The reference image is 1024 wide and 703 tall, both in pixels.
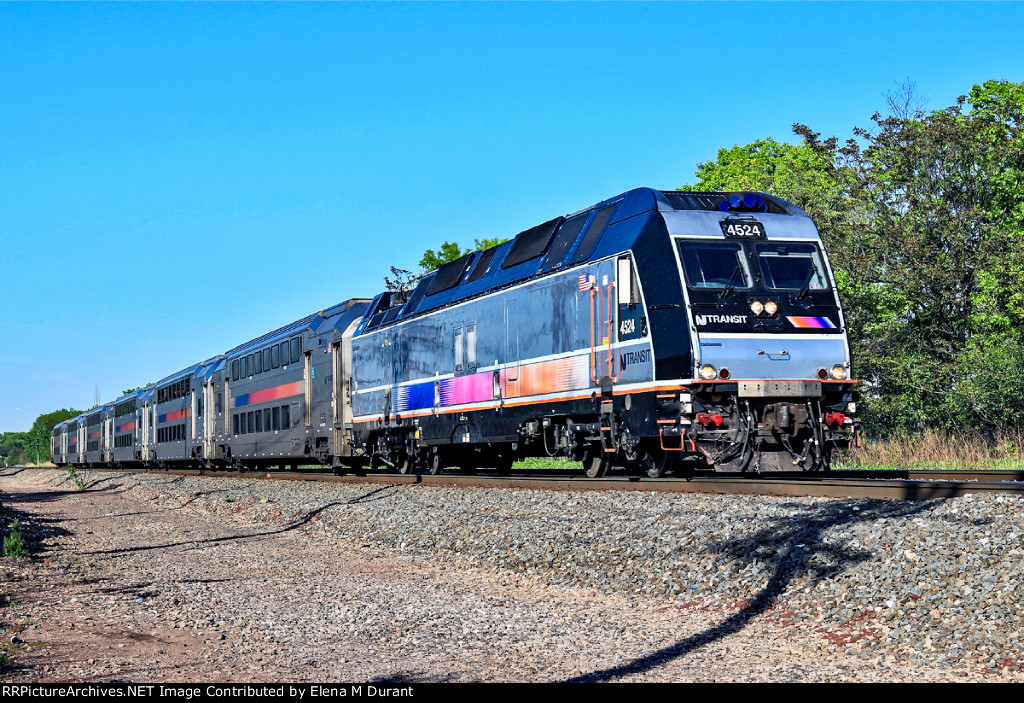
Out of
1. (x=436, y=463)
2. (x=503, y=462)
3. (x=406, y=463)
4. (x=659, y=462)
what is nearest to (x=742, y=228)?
(x=659, y=462)

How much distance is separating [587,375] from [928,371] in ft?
50.2

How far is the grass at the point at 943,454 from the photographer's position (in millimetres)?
19016

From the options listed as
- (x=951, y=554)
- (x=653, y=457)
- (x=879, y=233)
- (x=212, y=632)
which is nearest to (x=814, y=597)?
(x=951, y=554)

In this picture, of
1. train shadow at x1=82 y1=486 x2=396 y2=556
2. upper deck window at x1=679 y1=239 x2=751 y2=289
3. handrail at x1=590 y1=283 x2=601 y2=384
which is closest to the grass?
upper deck window at x1=679 y1=239 x2=751 y2=289

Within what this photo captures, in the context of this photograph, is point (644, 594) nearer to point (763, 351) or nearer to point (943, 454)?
point (763, 351)

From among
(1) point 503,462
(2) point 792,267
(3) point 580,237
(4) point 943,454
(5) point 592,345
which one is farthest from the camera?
(4) point 943,454

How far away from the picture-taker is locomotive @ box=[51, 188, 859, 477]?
41.0 ft

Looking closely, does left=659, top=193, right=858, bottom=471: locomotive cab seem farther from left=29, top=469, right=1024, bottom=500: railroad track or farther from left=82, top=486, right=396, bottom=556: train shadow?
left=82, top=486, right=396, bottom=556: train shadow

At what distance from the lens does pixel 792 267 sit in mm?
13375

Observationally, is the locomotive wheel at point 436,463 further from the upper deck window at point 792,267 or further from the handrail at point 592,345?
the upper deck window at point 792,267

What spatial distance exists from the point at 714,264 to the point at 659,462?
2.93 meters

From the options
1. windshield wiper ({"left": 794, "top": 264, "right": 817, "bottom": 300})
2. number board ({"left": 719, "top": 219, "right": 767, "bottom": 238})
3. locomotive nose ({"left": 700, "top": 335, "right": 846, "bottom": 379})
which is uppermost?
number board ({"left": 719, "top": 219, "right": 767, "bottom": 238})

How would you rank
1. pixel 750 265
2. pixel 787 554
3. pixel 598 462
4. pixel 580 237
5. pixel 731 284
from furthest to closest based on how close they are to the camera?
pixel 598 462, pixel 580 237, pixel 750 265, pixel 731 284, pixel 787 554

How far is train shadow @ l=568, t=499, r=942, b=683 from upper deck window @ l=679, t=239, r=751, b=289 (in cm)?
385
